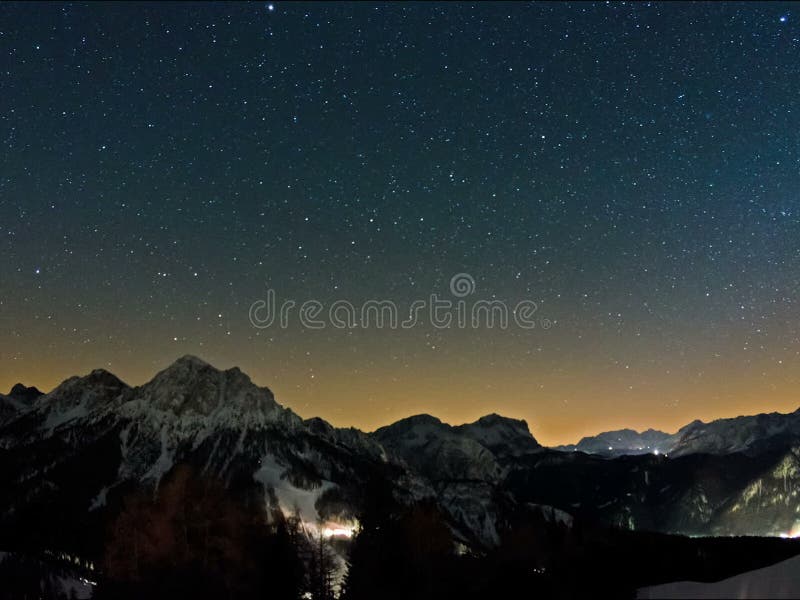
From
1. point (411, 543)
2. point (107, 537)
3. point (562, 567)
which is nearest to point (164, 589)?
point (107, 537)

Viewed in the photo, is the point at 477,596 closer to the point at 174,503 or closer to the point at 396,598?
the point at 396,598

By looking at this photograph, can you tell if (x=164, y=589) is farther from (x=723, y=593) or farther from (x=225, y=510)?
(x=723, y=593)

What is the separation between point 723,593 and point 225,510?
5213 centimetres

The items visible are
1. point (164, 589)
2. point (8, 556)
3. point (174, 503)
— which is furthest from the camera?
point (8, 556)

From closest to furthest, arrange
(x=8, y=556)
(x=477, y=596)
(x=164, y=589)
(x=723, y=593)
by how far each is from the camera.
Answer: (x=723, y=593), (x=477, y=596), (x=164, y=589), (x=8, y=556)

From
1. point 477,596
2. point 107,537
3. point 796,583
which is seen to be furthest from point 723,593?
point 107,537

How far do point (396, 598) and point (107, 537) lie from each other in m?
31.9

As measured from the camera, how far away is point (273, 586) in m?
71.3

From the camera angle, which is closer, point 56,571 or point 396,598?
point 396,598

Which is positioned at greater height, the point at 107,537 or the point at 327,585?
the point at 107,537

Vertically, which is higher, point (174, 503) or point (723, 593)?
point (174, 503)

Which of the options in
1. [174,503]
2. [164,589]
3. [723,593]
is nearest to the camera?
[723,593]

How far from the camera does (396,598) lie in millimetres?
71188

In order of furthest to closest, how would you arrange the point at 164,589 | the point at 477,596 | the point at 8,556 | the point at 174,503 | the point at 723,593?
1. the point at 8,556
2. the point at 174,503
3. the point at 164,589
4. the point at 477,596
5. the point at 723,593
